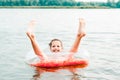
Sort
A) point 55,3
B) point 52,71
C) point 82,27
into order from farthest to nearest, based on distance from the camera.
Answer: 1. point 55,3
2. point 52,71
3. point 82,27

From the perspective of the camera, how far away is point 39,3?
105 m

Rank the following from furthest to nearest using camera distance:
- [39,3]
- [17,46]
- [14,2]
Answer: [39,3] < [14,2] < [17,46]

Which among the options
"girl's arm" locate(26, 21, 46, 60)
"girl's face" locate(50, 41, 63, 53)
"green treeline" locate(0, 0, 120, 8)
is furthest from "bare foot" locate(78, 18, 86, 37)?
"green treeline" locate(0, 0, 120, 8)

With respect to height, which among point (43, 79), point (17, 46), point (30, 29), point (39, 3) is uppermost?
point (30, 29)

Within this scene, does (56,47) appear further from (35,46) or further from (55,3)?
(55,3)

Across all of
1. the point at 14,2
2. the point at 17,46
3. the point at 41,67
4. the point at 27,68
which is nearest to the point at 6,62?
the point at 27,68

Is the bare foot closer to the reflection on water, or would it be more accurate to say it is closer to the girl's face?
the girl's face

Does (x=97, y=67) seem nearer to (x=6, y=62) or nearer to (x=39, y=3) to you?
(x=6, y=62)

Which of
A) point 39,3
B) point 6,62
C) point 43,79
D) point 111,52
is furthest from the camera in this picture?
point 39,3

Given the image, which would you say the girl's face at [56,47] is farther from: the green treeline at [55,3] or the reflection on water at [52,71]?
the green treeline at [55,3]

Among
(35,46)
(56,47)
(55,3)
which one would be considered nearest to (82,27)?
(56,47)

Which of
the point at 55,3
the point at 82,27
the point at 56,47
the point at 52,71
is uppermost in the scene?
the point at 82,27

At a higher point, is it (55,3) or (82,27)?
(82,27)

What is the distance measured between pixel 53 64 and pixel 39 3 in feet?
314
